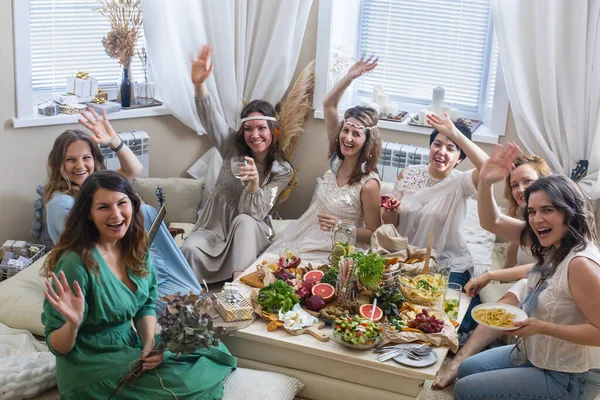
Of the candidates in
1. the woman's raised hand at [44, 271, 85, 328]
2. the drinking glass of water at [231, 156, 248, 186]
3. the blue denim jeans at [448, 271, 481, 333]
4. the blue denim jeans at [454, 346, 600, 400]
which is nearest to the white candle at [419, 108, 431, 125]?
the blue denim jeans at [448, 271, 481, 333]

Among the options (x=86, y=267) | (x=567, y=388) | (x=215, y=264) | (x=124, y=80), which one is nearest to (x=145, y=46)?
(x=124, y=80)

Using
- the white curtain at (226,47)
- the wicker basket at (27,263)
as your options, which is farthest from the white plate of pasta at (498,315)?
the wicker basket at (27,263)

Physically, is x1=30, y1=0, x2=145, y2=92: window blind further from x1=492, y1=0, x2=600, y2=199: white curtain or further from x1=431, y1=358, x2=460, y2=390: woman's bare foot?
x1=431, y1=358, x2=460, y2=390: woman's bare foot

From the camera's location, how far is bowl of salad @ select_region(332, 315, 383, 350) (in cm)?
318

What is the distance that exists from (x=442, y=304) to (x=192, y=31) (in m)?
2.49

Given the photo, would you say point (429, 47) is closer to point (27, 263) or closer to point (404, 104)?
point (404, 104)

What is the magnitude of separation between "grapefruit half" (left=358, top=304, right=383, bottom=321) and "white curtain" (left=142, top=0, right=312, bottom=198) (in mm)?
2023

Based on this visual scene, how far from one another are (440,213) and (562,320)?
1.20 metres

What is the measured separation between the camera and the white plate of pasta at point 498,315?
9.99ft

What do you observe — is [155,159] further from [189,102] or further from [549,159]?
[549,159]

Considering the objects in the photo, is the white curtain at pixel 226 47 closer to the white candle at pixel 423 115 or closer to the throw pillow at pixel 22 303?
the white candle at pixel 423 115

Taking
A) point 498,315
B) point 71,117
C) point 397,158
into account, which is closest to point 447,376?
point 498,315

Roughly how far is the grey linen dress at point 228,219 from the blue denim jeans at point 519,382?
1.44m

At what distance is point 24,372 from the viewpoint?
133 inches
